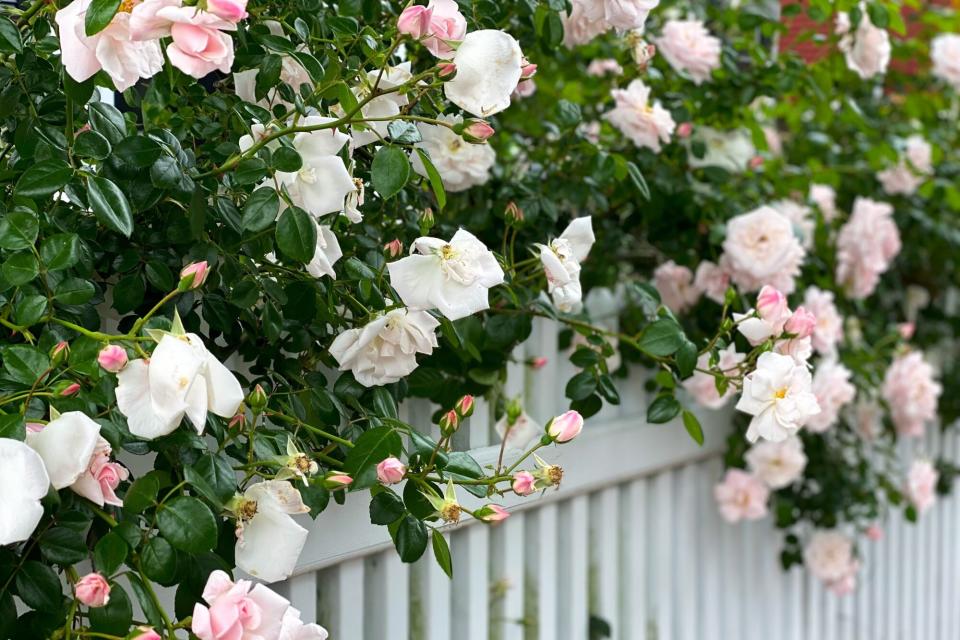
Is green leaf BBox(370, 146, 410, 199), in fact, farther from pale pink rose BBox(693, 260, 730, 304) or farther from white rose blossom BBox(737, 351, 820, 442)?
pale pink rose BBox(693, 260, 730, 304)

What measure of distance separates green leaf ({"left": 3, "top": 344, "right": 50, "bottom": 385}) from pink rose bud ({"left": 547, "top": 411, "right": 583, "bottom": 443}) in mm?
382

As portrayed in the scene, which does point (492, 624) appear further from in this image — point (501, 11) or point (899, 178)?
point (899, 178)

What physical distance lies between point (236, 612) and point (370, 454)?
7.6 inches

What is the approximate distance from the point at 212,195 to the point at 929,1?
2184 millimetres

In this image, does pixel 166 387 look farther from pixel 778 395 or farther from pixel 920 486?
pixel 920 486

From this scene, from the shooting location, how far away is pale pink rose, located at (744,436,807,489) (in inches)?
69.3

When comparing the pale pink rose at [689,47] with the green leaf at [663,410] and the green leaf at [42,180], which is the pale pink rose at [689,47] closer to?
the green leaf at [663,410]

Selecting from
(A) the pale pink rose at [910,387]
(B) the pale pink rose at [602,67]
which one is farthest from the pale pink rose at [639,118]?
(A) the pale pink rose at [910,387]

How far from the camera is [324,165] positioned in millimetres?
824

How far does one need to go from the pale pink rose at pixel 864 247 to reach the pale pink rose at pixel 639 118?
0.65 metres

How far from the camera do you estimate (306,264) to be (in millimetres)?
822

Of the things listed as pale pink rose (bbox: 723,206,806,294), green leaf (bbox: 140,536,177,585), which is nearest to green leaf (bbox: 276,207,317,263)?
green leaf (bbox: 140,536,177,585)

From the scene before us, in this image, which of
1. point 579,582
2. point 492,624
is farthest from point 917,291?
point 492,624

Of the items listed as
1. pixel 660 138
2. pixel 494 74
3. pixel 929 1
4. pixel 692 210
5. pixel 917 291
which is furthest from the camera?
pixel 929 1
